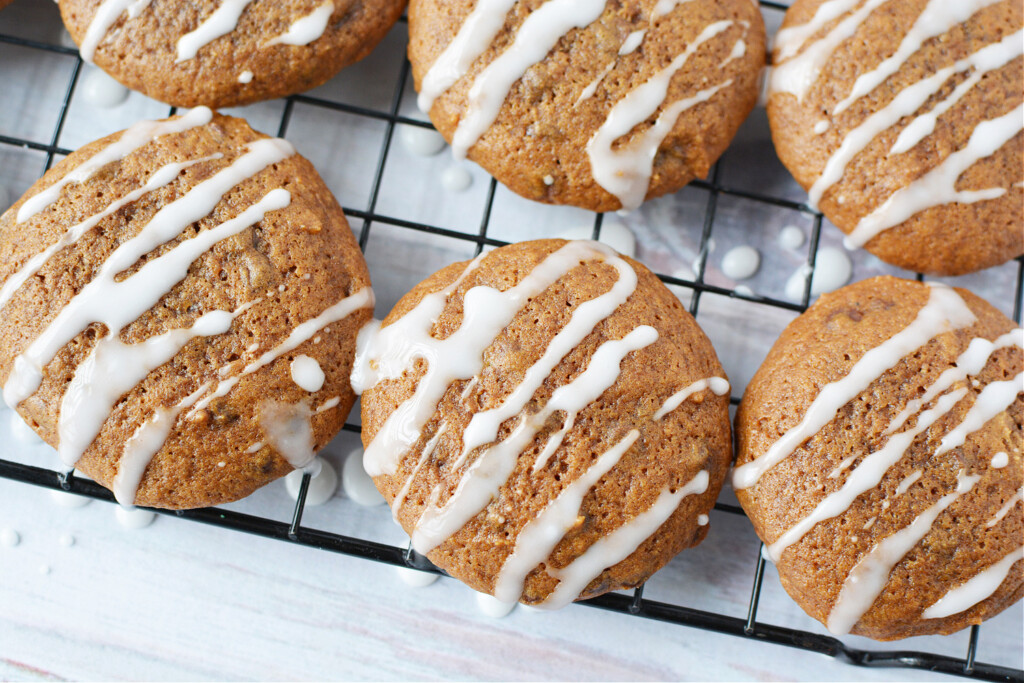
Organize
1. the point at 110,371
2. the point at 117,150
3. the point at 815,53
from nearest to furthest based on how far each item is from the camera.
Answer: the point at 110,371
the point at 117,150
the point at 815,53

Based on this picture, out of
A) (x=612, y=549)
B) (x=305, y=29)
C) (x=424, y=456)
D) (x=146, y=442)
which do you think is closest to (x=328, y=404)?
(x=424, y=456)

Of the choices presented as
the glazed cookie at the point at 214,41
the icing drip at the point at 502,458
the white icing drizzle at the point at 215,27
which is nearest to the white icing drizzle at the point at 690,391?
the icing drip at the point at 502,458

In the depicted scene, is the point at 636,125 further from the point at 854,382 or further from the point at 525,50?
the point at 854,382

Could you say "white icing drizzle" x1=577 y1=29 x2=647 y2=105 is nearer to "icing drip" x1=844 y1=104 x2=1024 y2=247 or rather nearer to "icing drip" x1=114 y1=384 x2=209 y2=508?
"icing drip" x1=844 y1=104 x2=1024 y2=247

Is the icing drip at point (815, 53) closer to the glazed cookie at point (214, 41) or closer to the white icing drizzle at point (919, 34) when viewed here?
the white icing drizzle at point (919, 34)

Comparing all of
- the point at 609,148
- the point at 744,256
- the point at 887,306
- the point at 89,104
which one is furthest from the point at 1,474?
the point at 887,306

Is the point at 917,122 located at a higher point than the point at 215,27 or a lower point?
lower

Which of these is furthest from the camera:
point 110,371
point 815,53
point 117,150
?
point 815,53
